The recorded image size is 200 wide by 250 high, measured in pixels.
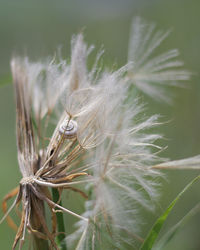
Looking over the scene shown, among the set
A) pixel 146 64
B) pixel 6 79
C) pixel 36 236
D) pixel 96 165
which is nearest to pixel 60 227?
pixel 36 236

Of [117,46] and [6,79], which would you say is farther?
[117,46]

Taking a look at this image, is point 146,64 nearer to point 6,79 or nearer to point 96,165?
point 6,79

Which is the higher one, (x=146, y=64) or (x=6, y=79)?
(x=6, y=79)

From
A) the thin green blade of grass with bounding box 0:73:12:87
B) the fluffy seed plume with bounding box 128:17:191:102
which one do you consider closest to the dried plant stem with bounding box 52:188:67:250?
the thin green blade of grass with bounding box 0:73:12:87

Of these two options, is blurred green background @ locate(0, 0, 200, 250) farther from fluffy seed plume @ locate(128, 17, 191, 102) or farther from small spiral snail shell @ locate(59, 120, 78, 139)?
small spiral snail shell @ locate(59, 120, 78, 139)

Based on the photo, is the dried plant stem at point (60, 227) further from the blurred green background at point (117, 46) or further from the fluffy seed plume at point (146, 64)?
the fluffy seed plume at point (146, 64)

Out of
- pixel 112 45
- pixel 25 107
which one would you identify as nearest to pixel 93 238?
pixel 25 107

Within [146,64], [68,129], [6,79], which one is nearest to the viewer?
[68,129]

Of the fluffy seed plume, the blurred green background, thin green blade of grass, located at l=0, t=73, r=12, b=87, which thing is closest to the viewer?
thin green blade of grass, located at l=0, t=73, r=12, b=87

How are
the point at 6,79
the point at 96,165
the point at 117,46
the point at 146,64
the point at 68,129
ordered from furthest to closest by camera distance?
the point at 117,46, the point at 146,64, the point at 6,79, the point at 68,129, the point at 96,165
